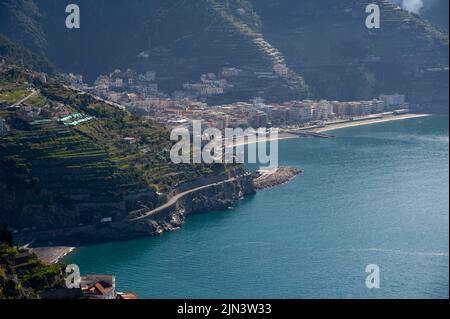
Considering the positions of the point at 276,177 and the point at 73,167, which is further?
the point at 276,177

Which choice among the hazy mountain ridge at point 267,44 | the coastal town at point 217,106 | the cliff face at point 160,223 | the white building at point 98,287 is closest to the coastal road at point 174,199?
the cliff face at point 160,223

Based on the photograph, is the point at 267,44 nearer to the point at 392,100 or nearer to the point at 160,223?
the point at 392,100

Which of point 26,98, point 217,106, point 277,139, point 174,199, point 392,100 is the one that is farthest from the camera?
point 392,100

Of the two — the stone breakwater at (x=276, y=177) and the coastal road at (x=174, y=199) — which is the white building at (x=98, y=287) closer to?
the coastal road at (x=174, y=199)

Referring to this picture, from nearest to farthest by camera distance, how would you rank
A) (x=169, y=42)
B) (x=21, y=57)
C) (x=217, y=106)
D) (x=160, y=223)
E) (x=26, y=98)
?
(x=160, y=223) < (x=26, y=98) < (x=21, y=57) < (x=217, y=106) < (x=169, y=42)

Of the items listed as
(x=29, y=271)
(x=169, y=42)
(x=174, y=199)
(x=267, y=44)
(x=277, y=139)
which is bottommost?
(x=29, y=271)

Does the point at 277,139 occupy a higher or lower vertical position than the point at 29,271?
higher

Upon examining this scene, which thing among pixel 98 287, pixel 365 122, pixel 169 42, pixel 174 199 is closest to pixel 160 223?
pixel 174 199
